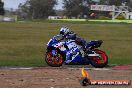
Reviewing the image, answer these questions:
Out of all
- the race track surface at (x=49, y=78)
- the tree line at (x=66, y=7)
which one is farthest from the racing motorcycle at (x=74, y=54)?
the tree line at (x=66, y=7)

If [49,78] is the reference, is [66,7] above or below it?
below

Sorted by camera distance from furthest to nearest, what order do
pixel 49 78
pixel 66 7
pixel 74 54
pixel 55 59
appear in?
pixel 66 7 → pixel 55 59 → pixel 74 54 → pixel 49 78

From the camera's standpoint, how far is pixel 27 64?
16219mm

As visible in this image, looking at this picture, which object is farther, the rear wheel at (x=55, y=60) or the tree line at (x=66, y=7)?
the tree line at (x=66, y=7)

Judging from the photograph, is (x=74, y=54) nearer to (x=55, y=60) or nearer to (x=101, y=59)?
(x=55, y=60)

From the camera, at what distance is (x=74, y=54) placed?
601 inches

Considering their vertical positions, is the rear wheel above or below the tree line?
above

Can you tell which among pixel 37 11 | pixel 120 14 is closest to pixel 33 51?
pixel 120 14

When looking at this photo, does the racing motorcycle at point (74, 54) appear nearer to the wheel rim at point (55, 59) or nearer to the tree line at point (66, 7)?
the wheel rim at point (55, 59)

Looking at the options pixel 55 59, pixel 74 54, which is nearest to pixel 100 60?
pixel 74 54

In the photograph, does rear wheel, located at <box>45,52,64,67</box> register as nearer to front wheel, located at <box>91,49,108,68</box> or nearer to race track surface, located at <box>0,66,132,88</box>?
front wheel, located at <box>91,49,108,68</box>

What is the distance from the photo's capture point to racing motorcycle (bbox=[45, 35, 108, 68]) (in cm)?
1524

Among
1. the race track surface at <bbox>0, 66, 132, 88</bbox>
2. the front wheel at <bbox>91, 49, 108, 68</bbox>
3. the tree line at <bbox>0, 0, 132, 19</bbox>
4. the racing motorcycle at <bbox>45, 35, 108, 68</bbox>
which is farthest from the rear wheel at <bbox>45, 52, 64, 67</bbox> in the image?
the tree line at <bbox>0, 0, 132, 19</bbox>

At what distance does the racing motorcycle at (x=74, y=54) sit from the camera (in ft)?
50.0
